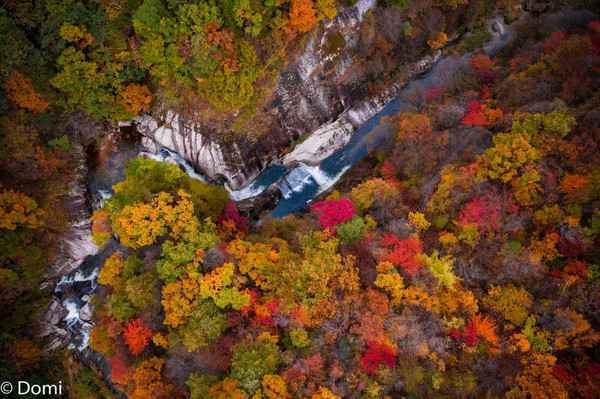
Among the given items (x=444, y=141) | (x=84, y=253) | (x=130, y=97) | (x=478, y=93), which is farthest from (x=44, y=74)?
(x=478, y=93)

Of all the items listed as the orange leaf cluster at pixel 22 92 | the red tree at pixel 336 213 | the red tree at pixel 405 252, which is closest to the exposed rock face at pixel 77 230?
the orange leaf cluster at pixel 22 92

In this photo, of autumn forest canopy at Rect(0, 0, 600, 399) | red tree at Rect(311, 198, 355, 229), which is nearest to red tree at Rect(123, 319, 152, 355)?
autumn forest canopy at Rect(0, 0, 600, 399)

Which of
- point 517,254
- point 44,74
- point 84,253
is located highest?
point 44,74

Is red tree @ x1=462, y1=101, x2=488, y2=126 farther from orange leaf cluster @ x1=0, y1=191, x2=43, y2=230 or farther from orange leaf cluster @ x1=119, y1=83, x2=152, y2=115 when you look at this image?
orange leaf cluster @ x1=0, y1=191, x2=43, y2=230

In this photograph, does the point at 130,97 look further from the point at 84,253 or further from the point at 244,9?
the point at 84,253

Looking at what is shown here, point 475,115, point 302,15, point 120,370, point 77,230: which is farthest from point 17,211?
point 475,115

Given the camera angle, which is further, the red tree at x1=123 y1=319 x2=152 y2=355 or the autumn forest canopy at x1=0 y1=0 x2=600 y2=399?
the red tree at x1=123 y1=319 x2=152 y2=355
